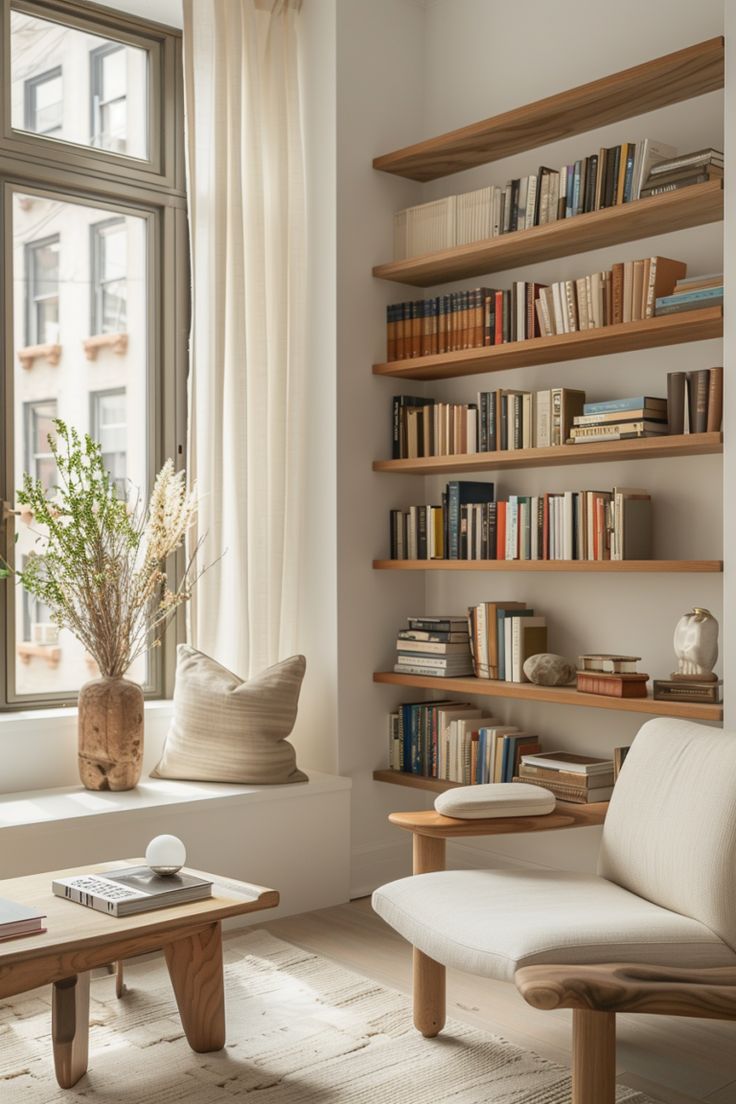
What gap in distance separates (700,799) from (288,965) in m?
1.36

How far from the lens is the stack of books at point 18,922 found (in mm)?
2199

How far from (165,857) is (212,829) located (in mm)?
946

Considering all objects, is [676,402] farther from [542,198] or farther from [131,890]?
[131,890]

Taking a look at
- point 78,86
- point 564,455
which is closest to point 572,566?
point 564,455

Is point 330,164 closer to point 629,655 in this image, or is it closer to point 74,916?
point 629,655

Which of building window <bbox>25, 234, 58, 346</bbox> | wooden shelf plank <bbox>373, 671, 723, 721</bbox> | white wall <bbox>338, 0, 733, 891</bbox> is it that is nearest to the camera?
wooden shelf plank <bbox>373, 671, 723, 721</bbox>

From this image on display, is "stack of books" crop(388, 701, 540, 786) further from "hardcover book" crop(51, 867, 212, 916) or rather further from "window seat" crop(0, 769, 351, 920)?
"hardcover book" crop(51, 867, 212, 916)

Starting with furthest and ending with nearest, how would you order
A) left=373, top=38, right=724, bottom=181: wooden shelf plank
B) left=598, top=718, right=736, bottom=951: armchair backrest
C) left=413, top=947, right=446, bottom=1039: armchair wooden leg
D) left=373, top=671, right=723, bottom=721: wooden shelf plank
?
left=373, top=38, right=724, bottom=181: wooden shelf plank → left=373, top=671, right=723, bottom=721: wooden shelf plank → left=413, top=947, right=446, bottom=1039: armchair wooden leg → left=598, top=718, right=736, bottom=951: armchair backrest

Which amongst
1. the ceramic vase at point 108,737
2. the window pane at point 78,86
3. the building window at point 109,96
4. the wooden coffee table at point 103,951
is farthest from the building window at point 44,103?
the wooden coffee table at point 103,951

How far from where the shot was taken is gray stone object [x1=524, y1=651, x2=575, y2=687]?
358cm

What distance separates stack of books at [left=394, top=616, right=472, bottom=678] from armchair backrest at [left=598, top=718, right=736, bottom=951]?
1190 mm

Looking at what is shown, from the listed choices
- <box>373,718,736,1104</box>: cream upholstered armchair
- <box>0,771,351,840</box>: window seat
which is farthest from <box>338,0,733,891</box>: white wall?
<box>373,718,736,1104</box>: cream upholstered armchair

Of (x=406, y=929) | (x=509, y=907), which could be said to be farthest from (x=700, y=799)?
(x=406, y=929)

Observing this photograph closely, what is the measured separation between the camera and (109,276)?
4.16m
